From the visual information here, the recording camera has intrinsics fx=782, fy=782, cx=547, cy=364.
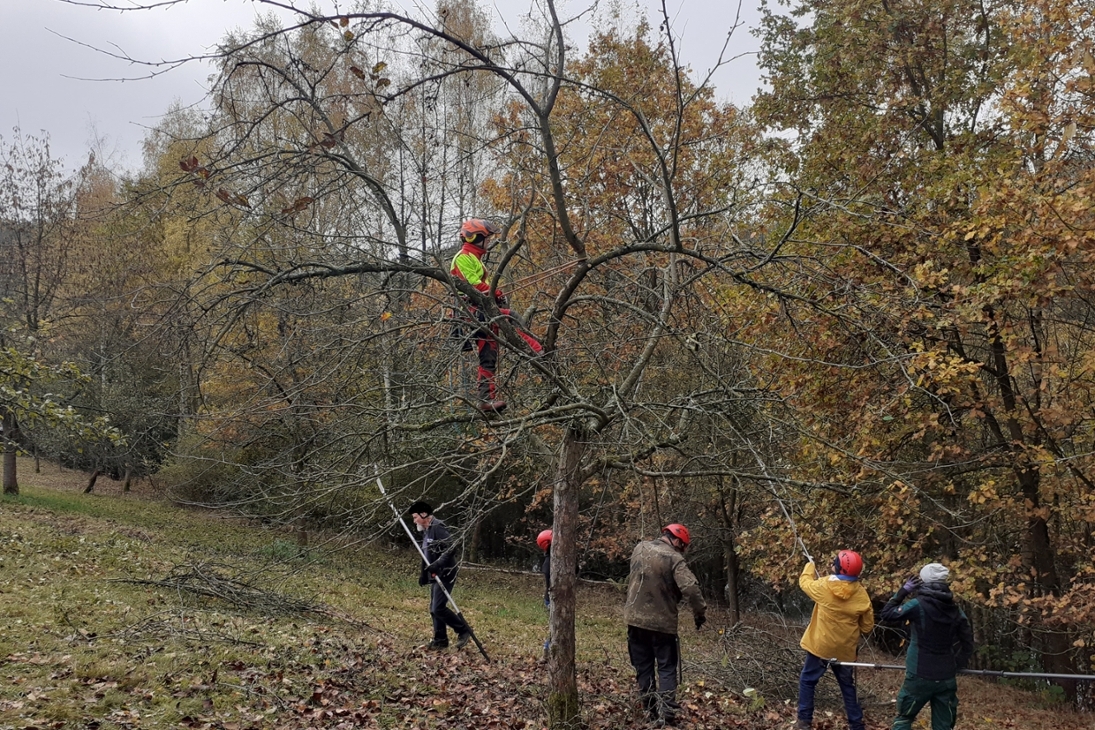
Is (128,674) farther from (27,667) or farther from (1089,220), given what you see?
(1089,220)

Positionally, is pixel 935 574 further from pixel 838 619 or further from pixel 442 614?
pixel 442 614

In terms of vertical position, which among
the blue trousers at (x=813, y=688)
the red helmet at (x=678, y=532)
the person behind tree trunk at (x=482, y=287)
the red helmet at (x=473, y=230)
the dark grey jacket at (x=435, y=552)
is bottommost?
the blue trousers at (x=813, y=688)

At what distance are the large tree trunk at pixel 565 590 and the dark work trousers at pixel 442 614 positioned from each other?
2.80 metres

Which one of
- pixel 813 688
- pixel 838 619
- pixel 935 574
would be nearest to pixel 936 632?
pixel 935 574

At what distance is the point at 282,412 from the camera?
4473 millimetres

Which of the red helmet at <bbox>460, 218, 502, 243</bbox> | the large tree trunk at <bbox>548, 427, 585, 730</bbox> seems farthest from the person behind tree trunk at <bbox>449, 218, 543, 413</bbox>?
the large tree trunk at <bbox>548, 427, 585, 730</bbox>

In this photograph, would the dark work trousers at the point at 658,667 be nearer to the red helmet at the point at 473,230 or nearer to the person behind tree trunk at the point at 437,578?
the person behind tree trunk at the point at 437,578

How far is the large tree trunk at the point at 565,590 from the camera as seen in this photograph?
5.84 metres

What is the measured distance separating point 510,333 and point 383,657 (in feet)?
13.8

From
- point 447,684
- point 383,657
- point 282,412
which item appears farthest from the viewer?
point 383,657

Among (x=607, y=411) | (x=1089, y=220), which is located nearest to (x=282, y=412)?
(x=607, y=411)

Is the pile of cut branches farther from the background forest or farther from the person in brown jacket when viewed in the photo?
the person in brown jacket

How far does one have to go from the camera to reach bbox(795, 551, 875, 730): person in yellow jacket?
6.80 metres

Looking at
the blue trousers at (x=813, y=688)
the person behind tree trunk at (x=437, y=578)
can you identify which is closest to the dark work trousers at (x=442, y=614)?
the person behind tree trunk at (x=437, y=578)
